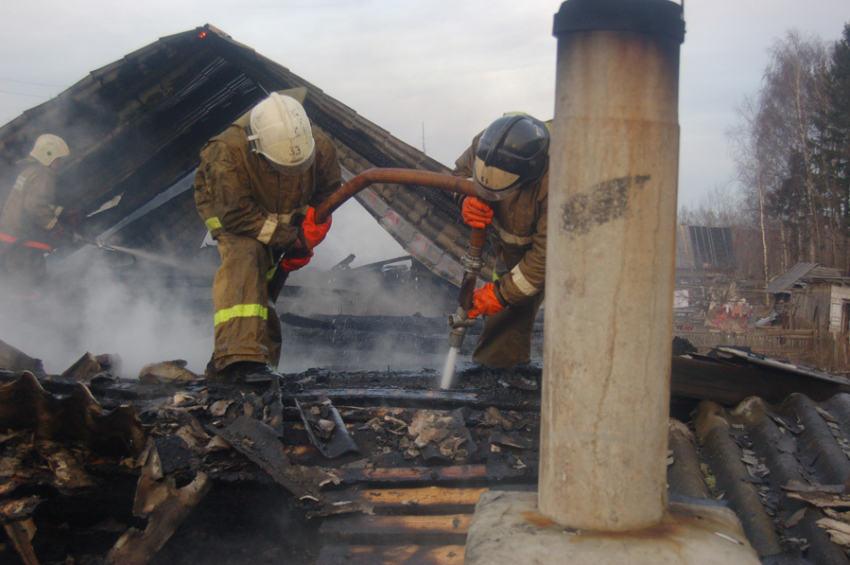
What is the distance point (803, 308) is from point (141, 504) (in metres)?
20.0

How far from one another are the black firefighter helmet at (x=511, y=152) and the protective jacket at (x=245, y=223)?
140cm

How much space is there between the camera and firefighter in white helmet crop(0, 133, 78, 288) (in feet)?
21.9

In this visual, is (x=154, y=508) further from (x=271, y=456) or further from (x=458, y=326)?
(x=458, y=326)

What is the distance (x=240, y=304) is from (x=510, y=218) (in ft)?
5.75

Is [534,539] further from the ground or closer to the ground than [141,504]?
further from the ground

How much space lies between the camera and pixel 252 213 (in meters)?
3.94

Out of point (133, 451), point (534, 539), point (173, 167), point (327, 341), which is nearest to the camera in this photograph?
point (534, 539)

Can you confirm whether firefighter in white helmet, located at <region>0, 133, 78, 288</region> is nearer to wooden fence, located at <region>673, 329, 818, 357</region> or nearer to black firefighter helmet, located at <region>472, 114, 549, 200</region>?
black firefighter helmet, located at <region>472, 114, 549, 200</region>

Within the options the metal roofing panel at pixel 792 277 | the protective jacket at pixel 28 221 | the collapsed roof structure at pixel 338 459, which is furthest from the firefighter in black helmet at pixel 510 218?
the metal roofing panel at pixel 792 277

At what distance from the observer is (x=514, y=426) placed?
3254mm

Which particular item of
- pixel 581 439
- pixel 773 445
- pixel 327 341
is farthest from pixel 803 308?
pixel 581 439

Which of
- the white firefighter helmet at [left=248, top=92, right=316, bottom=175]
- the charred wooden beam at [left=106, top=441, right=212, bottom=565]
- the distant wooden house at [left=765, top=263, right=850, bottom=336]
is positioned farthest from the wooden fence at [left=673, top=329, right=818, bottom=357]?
the charred wooden beam at [left=106, top=441, right=212, bottom=565]

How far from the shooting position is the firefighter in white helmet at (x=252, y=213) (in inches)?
147

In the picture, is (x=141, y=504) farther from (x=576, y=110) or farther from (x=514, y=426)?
(x=576, y=110)
